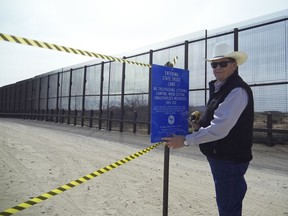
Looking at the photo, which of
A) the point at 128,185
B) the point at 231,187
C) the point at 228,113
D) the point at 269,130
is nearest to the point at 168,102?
the point at 228,113

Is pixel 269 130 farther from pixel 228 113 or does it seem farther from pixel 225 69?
pixel 228 113

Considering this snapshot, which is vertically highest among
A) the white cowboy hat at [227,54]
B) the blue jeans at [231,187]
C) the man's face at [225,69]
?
the white cowboy hat at [227,54]

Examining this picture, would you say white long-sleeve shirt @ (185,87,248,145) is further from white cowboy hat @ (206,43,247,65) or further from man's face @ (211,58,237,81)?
white cowboy hat @ (206,43,247,65)

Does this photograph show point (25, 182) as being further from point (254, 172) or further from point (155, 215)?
point (254, 172)

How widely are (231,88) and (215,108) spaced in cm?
24

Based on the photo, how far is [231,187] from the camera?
220 cm

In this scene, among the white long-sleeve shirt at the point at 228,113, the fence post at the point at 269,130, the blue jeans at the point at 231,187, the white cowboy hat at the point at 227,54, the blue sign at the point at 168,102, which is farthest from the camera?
the fence post at the point at 269,130

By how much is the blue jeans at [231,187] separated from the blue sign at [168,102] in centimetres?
71

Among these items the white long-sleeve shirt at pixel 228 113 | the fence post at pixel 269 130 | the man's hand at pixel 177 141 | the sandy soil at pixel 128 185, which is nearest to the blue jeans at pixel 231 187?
the white long-sleeve shirt at pixel 228 113

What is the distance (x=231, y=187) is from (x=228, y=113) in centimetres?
66

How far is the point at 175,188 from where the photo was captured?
4.65 m

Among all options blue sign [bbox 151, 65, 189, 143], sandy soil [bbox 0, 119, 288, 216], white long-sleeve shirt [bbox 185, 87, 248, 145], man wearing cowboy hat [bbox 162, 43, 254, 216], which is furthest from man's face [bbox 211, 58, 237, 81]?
sandy soil [bbox 0, 119, 288, 216]

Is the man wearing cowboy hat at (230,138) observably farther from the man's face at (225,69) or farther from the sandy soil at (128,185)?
the sandy soil at (128,185)

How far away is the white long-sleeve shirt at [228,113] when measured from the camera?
209cm
